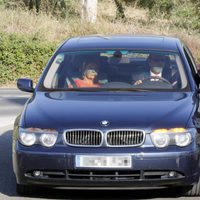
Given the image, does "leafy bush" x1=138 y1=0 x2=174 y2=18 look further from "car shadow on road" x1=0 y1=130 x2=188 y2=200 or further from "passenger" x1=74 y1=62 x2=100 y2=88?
Answer: "car shadow on road" x1=0 y1=130 x2=188 y2=200

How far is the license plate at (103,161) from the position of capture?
21.8 ft

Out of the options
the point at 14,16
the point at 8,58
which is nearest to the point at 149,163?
the point at 8,58

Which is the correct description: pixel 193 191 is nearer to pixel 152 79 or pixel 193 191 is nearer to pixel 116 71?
pixel 152 79

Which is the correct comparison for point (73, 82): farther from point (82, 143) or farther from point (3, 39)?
point (3, 39)

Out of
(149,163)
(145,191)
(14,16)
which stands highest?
(149,163)

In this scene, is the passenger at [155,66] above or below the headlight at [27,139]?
above

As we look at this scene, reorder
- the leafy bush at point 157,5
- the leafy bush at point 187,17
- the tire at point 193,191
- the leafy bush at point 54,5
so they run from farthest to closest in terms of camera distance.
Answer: the leafy bush at point 157,5
the leafy bush at point 187,17
the leafy bush at point 54,5
the tire at point 193,191

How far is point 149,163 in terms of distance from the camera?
21.8ft

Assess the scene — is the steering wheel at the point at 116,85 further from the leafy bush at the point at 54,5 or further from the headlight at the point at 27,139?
the leafy bush at the point at 54,5

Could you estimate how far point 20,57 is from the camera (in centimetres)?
2561

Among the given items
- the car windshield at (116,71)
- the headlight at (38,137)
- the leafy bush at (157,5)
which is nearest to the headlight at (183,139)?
the headlight at (38,137)

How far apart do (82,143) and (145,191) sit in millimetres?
1071

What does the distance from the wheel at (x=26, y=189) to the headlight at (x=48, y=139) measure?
63 centimetres

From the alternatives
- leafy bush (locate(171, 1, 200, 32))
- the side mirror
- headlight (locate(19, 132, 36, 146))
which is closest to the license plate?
headlight (locate(19, 132, 36, 146))
